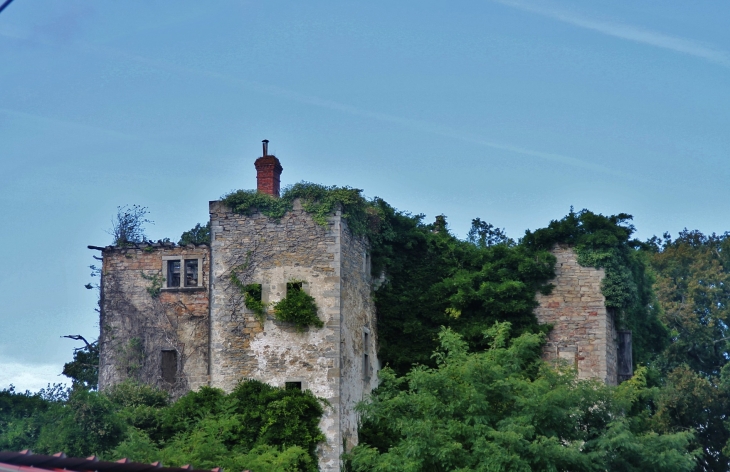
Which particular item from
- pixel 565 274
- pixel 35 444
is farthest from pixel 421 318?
pixel 35 444

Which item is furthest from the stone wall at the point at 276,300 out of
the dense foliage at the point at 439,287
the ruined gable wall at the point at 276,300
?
the dense foliage at the point at 439,287

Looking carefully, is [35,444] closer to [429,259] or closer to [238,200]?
[238,200]

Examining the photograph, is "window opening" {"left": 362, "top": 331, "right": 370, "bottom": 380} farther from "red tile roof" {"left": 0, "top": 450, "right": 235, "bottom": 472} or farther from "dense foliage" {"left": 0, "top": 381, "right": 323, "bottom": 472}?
"red tile roof" {"left": 0, "top": 450, "right": 235, "bottom": 472}

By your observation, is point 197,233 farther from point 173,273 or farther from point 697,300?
point 697,300

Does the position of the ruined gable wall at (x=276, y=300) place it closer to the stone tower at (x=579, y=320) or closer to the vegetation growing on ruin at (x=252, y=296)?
the vegetation growing on ruin at (x=252, y=296)

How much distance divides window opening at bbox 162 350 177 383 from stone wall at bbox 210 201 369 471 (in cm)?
192

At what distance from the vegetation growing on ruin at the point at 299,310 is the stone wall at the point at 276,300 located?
16 cm

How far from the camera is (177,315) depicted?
34.0m

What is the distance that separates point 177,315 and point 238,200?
3700 mm

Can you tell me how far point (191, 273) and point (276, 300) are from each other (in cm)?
359

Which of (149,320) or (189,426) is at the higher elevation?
(149,320)

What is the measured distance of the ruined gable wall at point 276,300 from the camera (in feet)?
103

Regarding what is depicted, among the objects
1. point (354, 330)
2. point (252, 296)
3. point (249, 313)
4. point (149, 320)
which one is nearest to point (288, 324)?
point (249, 313)

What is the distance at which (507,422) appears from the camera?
28.8 m
